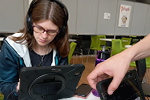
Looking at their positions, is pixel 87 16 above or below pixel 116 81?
above

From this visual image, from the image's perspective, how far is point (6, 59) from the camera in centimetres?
93

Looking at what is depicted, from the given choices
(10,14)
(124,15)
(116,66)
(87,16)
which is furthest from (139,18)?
(116,66)

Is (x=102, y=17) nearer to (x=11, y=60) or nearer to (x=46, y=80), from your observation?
(x=11, y=60)

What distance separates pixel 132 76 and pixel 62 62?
0.73 metres

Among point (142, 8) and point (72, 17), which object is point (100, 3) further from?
point (142, 8)

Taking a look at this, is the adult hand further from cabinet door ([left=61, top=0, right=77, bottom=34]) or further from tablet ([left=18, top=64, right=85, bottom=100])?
cabinet door ([left=61, top=0, right=77, bottom=34])

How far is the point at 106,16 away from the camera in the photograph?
5449 millimetres

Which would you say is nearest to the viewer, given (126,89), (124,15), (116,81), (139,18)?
(116,81)

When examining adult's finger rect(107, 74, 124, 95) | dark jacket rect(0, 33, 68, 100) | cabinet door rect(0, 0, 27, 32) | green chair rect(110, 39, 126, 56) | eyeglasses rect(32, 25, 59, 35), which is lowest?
green chair rect(110, 39, 126, 56)

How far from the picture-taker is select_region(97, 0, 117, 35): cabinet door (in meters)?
5.30

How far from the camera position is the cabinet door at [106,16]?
17.4 feet

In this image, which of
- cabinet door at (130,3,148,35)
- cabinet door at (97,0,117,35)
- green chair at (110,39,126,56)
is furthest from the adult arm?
cabinet door at (130,3,148,35)

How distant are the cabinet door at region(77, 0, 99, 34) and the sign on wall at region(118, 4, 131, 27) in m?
1.36

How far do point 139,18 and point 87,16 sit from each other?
305cm
